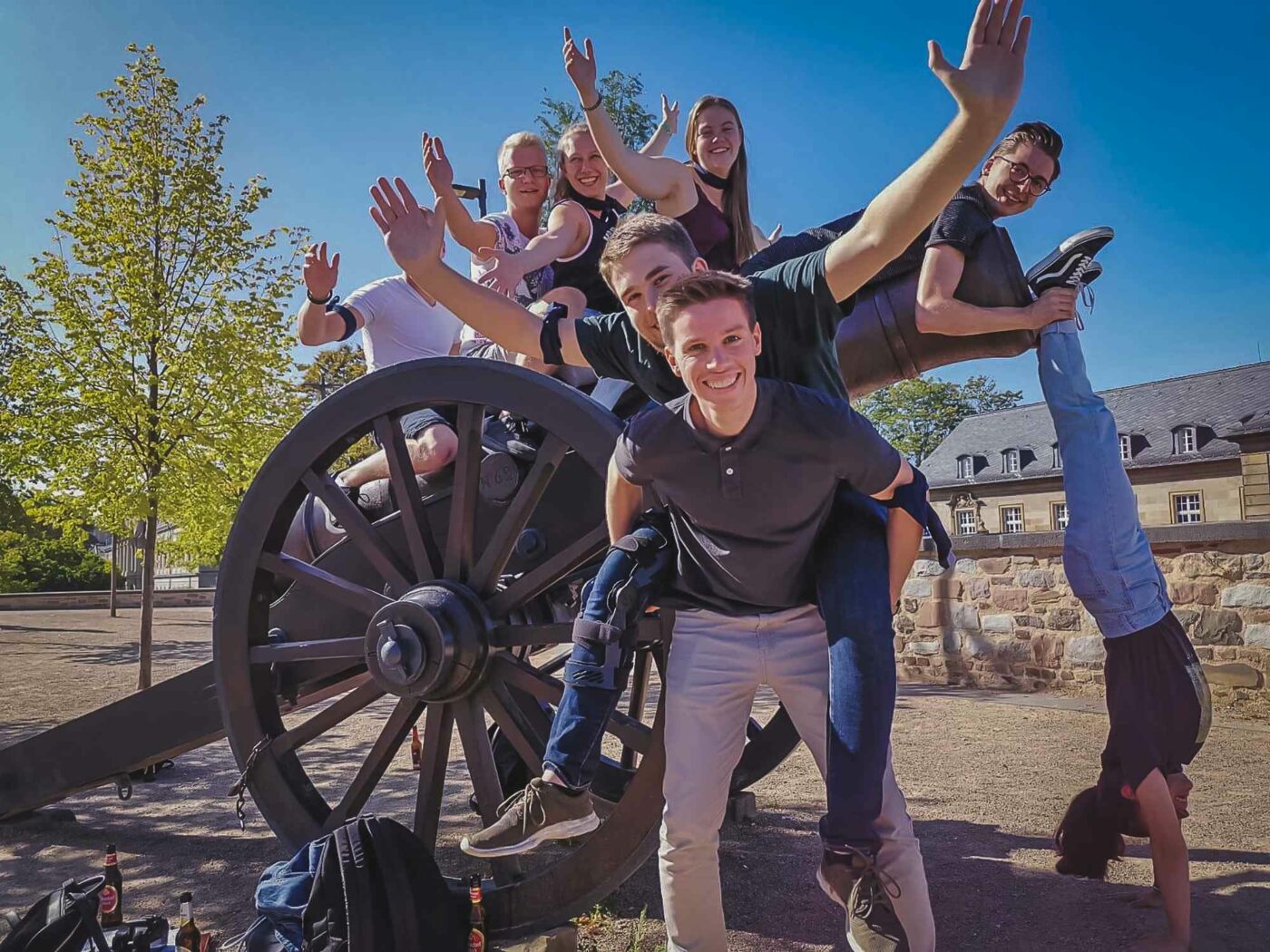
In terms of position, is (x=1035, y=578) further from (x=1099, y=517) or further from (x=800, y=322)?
(x=800, y=322)

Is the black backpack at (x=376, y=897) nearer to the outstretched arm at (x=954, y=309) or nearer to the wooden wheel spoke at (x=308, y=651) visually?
the wooden wheel spoke at (x=308, y=651)

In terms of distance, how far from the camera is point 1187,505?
32719 mm

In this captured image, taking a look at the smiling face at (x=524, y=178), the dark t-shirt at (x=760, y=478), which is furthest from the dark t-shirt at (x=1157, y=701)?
the smiling face at (x=524, y=178)

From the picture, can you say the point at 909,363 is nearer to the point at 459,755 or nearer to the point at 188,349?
the point at 459,755

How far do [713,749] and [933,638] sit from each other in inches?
273

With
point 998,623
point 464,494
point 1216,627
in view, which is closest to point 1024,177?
point 464,494

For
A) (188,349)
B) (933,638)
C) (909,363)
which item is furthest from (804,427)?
(188,349)

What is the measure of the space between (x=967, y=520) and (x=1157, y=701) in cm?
3783

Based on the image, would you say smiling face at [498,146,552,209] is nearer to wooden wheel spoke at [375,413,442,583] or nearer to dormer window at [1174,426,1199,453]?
wooden wheel spoke at [375,413,442,583]

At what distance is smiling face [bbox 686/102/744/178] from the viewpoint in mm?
3188

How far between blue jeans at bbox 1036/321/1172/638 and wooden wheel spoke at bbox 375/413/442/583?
1.82 meters

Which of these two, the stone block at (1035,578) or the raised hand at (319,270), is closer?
the raised hand at (319,270)

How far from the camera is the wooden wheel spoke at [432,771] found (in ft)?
8.79

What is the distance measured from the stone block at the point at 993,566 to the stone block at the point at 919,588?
23.9 inches
